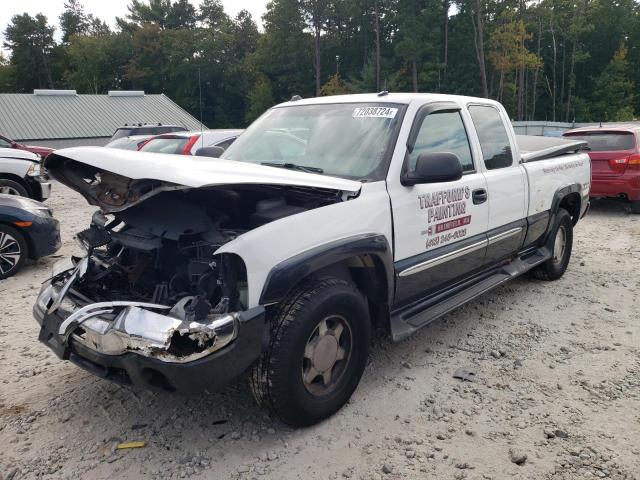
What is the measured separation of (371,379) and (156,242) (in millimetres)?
1738

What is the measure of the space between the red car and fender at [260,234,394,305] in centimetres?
781

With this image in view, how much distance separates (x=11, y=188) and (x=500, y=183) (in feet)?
25.7

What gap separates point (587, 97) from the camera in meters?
53.2

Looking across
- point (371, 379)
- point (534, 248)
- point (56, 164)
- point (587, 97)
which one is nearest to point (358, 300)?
point (371, 379)

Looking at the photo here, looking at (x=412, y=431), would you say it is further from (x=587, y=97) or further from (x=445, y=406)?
(x=587, y=97)

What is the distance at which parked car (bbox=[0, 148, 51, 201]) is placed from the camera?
8.45 m

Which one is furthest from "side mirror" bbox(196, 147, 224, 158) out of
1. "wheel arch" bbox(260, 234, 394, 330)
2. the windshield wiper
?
"wheel arch" bbox(260, 234, 394, 330)

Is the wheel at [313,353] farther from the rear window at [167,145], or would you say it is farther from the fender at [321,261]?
the rear window at [167,145]

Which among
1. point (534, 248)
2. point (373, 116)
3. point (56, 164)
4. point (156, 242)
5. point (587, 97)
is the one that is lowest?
point (534, 248)

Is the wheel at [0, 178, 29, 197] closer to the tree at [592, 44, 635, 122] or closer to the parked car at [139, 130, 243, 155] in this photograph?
the parked car at [139, 130, 243, 155]

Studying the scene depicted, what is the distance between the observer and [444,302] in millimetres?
3916

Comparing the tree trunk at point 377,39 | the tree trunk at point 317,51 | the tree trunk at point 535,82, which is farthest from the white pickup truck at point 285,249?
the tree trunk at point 535,82

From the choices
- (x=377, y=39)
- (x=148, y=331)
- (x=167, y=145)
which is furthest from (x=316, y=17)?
(x=148, y=331)

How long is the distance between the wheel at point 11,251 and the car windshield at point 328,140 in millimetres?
3266
